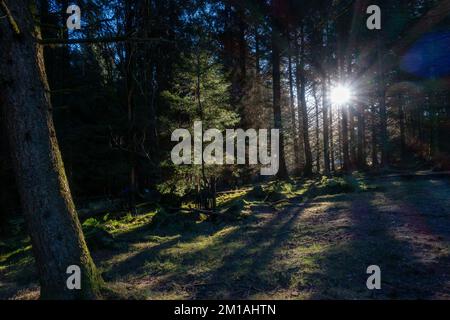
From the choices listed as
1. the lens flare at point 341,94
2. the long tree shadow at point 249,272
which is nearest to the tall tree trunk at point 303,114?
the lens flare at point 341,94

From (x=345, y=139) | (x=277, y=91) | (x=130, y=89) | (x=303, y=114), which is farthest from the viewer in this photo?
(x=345, y=139)

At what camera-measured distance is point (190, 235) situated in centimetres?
879

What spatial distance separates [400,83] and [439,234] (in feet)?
63.0

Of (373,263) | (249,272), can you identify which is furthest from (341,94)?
(249,272)

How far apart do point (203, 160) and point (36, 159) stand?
7.03 m

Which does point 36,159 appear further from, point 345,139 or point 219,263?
point 345,139

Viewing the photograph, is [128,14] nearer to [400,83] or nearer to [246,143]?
[246,143]

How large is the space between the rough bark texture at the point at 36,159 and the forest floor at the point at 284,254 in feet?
3.43

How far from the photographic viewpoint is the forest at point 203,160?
4.29 m

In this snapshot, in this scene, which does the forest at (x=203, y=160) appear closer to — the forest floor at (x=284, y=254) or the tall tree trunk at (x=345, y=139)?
the forest floor at (x=284, y=254)

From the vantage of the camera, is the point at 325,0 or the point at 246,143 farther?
the point at 325,0

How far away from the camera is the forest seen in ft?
14.1

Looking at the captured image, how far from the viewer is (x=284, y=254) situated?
248 inches
